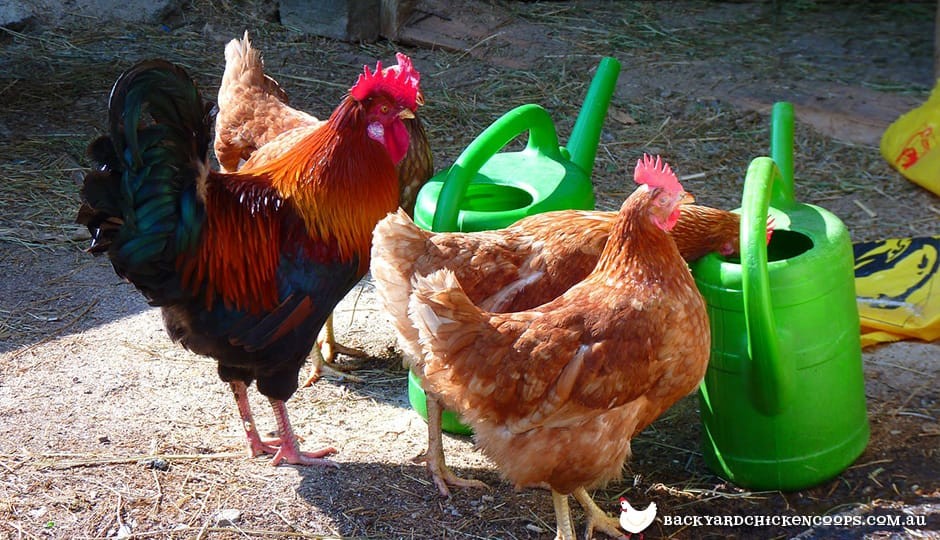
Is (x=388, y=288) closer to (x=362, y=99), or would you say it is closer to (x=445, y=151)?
(x=362, y=99)

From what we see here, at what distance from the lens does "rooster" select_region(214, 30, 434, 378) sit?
4551 mm

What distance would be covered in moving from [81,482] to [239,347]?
2.54 ft

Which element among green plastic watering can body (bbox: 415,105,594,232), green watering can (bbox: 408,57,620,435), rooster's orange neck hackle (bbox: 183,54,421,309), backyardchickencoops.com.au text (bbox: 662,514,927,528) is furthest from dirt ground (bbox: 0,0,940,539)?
green plastic watering can body (bbox: 415,105,594,232)

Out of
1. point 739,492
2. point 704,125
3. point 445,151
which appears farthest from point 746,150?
point 739,492

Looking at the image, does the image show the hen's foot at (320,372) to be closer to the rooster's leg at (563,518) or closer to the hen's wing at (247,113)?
the hen's wing at (247,113)

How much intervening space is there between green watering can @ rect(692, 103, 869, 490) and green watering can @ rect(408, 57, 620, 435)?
67 cm

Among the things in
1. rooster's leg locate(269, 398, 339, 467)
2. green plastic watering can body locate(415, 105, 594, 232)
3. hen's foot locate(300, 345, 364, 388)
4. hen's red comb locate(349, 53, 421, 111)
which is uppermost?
hen's red comb locate(349, 53, 421, 111)

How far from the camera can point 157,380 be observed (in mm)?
4461

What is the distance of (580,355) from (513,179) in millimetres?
1205

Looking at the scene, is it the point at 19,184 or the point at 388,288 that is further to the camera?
the point at 19,184

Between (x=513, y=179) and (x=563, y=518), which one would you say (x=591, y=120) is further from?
(x=563, y=518)

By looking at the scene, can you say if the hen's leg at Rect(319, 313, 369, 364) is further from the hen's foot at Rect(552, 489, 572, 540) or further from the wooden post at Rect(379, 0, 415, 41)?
the wooden post at Rect(379, 0, 415, 41)

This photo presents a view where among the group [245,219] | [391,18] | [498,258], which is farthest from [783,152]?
[391,18]

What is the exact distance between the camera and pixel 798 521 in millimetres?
3416
